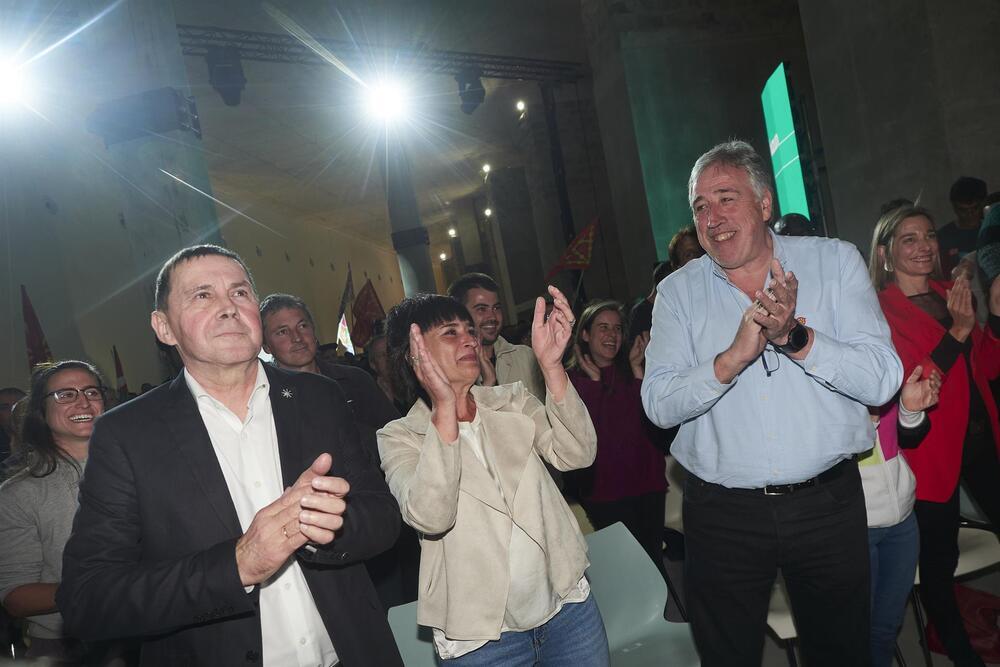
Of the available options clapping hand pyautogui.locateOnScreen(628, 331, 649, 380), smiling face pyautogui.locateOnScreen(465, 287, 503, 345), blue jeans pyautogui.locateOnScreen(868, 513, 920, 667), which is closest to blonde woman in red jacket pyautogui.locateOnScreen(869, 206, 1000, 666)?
blue jeans pyautogui.locateOnScreen(868, 513, 920, 667)

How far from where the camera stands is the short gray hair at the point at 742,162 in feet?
7.13

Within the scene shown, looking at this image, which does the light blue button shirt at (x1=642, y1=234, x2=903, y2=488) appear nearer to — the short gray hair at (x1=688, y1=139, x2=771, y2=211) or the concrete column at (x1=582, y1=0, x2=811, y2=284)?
the short gray hair at (x1=688, y1=139, x2=771, y2=211)

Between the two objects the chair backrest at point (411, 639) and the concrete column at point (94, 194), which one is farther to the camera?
the concrete column at point (94, 194)

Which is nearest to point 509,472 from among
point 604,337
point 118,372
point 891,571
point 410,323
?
point 410,323

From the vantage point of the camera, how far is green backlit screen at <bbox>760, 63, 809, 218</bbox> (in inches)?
225

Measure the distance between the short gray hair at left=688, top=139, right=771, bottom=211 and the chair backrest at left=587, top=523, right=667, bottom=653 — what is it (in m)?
1.31

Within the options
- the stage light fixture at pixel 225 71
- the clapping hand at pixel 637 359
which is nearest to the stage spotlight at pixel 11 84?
the stage light fixture at pixel 225 71

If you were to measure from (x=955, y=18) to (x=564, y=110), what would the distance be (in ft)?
32.3

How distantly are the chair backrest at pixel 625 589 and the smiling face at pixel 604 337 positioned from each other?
132 centimetres

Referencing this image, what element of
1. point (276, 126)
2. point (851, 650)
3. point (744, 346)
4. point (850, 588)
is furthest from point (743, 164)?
point (276, 126)

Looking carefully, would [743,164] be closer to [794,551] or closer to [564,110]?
[794,551]

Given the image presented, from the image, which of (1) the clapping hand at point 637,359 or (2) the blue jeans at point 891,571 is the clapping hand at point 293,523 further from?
(1) the clapping hand at point 637,359

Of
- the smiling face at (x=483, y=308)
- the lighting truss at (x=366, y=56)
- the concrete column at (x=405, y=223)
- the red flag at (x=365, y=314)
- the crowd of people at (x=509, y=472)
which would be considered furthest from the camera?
the concrete column at (x=405, y=223)

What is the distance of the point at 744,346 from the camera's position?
1.88 metres
